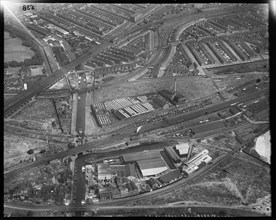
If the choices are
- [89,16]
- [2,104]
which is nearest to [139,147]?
[2,104]

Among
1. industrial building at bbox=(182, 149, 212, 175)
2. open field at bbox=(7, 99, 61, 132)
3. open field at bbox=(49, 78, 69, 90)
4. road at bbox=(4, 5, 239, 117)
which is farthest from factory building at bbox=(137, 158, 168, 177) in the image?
road at bbox=(4, 5, 239, 117)

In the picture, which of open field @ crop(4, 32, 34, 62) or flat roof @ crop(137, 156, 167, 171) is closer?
flat roof @ crop(137, 156, 167, 171)

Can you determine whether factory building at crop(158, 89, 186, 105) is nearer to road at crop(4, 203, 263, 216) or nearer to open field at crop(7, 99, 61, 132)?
open field at crop(7, 99, 61, 132)

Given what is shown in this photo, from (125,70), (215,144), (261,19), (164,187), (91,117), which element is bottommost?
(164,187)

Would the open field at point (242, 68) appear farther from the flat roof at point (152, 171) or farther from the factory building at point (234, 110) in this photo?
the flat roof at point (152, 171)

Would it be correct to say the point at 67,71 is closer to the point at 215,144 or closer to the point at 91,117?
the point at 91,117

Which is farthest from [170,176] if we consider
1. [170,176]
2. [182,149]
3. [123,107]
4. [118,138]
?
[123,107]

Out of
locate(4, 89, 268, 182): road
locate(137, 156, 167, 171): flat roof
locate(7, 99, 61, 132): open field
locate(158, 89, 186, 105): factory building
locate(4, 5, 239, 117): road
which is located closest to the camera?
locate(137, 156, 167, 171): flat roof
